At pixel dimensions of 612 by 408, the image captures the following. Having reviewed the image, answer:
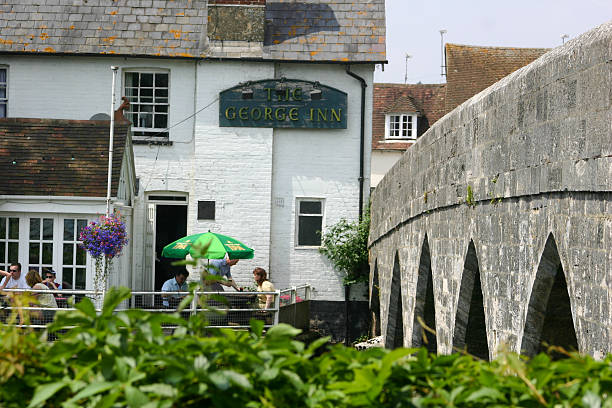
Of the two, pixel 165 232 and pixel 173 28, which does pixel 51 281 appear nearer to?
pixel 165 232

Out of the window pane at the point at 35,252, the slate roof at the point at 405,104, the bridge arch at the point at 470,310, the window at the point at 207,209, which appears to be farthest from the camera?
the slate roof at the point at 405,104

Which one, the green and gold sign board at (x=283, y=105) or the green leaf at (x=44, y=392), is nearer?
the green leaf at (x=44, y=392)

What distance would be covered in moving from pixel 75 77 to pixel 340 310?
22.3ft

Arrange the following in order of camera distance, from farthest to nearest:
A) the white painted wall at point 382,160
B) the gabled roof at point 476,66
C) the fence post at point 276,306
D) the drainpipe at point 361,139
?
the white painted wall at point 382,160, the gabled roof at point 476,66, the drainpipe at point 361,139, the fence post at point 276,306

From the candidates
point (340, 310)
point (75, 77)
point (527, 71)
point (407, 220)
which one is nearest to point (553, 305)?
point (527, 71)

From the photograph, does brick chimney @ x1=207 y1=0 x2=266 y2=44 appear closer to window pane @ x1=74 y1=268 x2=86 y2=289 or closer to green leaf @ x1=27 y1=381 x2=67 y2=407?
window pane @ x1=74 y1=268 x2=86 y2=289

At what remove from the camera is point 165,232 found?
18.8 meters

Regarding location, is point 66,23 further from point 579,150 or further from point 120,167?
point 579,150

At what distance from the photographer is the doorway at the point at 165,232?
61.1 ft

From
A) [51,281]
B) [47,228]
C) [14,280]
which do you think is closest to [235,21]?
[47,228]

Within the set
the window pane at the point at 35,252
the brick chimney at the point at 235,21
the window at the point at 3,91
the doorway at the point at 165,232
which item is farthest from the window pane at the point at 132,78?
the window pane at the point at 35,252

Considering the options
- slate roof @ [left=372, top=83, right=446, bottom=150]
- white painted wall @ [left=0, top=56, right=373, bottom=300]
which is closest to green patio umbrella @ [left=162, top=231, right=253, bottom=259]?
white painted wall @ [left=0, top=56, right=373, bottom=300]

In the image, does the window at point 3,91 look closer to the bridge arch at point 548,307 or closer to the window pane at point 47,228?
the window pane at point 47,228

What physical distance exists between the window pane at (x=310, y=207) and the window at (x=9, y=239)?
5.81 m
